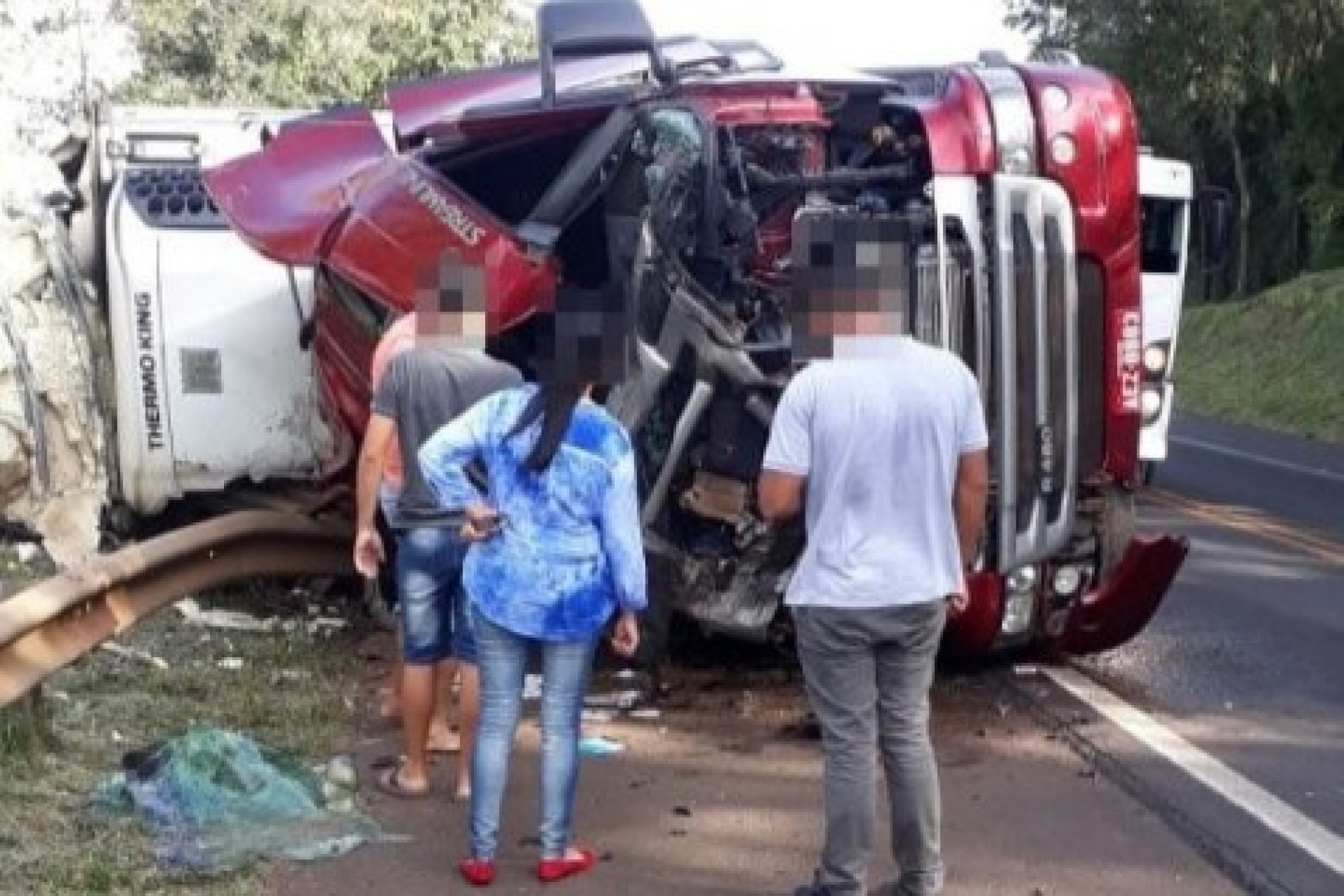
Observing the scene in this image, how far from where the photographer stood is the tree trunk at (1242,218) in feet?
144

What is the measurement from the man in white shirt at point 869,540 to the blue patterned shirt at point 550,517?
0.42 meters

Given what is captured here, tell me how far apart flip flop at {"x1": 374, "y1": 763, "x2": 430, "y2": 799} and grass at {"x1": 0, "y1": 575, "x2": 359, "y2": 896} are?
0.32 metres

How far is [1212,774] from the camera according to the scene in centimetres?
696

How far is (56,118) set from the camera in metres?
11.0

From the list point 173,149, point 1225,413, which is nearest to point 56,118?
point 173,149

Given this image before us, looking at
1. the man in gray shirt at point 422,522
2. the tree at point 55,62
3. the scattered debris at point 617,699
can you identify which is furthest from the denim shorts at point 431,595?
the tree at point 55,62

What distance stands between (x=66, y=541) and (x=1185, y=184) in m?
8.75

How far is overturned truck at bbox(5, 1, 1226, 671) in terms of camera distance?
7301 millimetres

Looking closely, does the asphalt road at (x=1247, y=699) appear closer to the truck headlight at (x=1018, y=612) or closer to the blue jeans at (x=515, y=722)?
the truck headlight at (x=1018, y=612)

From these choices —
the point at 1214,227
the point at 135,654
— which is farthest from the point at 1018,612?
the point at 1214,227

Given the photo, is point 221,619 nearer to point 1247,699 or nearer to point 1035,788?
point 1035,788

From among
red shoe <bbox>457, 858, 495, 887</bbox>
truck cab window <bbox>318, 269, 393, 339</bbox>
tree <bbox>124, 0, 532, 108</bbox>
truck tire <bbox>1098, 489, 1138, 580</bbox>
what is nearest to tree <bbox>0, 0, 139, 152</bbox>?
tree <bbox>124, 0, 532, 108</bbox>

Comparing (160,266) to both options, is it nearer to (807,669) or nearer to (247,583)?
(247,583)

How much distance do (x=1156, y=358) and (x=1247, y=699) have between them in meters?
5.59
